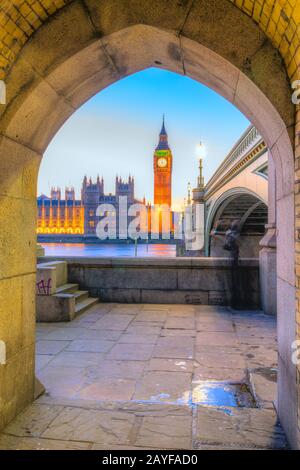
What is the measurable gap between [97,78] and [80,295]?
19.8ft

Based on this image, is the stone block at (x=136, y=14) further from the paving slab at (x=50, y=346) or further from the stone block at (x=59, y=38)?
the paving slab at (x=50, y=346)

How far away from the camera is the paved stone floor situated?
10.4 feet

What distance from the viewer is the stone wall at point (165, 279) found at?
8883 millimetres

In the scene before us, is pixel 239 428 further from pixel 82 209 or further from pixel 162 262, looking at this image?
pixel 82 209

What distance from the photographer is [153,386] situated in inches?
172

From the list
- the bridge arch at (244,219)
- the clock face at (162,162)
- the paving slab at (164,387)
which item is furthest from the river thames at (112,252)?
the clock face at (162,162)

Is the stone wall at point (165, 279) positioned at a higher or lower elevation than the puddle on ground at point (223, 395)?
higher

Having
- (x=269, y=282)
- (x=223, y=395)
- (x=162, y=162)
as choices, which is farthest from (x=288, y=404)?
(x=162, y=162)

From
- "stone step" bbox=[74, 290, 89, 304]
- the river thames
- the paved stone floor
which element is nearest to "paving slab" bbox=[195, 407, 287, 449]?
the paved stone floor

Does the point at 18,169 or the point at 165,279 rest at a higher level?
the point at 18,169

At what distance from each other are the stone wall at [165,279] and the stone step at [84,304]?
1.26 ft

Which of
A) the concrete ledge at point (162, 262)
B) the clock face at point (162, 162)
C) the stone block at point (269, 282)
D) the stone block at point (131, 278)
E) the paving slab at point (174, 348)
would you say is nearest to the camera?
the paving slab at point (174, 348)

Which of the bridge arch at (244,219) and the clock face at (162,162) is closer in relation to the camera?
the bridge arch at (244,219)

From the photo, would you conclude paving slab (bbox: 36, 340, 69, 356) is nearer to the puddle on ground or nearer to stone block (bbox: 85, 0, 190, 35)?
the puddle on ground
